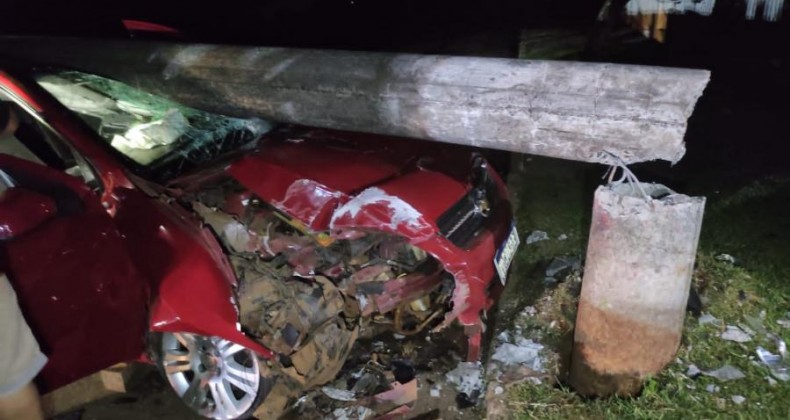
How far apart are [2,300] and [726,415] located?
10.2ft

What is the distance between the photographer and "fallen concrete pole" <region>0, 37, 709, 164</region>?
7.75 feet

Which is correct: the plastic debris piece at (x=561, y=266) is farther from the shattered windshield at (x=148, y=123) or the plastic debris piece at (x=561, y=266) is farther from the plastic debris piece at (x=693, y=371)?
the shattered windshield at (x=148, y=123)

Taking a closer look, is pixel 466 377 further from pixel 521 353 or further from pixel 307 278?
pixel 307 278

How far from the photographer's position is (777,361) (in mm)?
3115

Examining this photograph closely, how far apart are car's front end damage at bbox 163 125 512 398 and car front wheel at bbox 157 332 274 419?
0.63 ft

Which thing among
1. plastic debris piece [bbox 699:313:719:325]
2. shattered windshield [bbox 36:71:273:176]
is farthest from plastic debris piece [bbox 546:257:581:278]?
shattered windshield [bbox 36:71:273:176]

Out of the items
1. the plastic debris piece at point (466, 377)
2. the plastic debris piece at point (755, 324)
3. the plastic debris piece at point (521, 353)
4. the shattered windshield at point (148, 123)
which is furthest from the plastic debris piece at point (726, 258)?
the shattered windshield at point (148, 123)

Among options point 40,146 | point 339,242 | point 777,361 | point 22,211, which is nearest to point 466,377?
point 339,242

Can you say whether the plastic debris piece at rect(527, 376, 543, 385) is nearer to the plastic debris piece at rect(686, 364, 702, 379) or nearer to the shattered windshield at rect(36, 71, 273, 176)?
the plastic debris piece at rect(686, 364, 702, 379)

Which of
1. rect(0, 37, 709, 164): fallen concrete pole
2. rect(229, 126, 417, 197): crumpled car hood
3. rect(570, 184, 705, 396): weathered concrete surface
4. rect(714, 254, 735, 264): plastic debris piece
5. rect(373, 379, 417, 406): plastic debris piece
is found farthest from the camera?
rect(714, 254, 735, 264): plastic debris piece

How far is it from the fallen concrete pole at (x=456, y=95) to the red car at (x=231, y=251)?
1.21 feet

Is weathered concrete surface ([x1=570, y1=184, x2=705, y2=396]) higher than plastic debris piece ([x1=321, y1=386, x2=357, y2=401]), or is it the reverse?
weathered concrete surface ([x1=570, y1=184, x2=705, y2=396])

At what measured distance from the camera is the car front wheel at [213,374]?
10.1ft

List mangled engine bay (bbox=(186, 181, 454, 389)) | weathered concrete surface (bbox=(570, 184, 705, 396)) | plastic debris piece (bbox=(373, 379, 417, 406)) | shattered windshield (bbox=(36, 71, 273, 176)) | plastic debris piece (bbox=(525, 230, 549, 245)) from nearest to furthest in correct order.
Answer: weathered concrete surface (bbox=(570, 184, 705, 396)) → mangled engine bay (bbox=(186, 181, 454, 389)) → plastic debris piece (bbox=(373, 379, 417, 406)) → shattered windshield (bbox=(36, 71, 273, 176)) → plastic debris piece (bbox=(525, 230, 549, 245))
